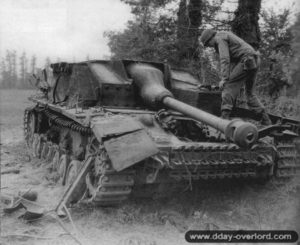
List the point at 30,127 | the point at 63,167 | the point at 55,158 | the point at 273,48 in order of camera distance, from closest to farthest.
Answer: the point at 63,167, the point at 55,158, the point at 30,127, the point at 273,48

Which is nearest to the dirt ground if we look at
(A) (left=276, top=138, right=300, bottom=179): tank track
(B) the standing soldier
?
(A) (left=276, top=138, right=300, bottom=179): tank track

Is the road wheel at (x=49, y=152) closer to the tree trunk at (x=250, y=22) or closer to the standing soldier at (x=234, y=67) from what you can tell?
the standing soldier at (x=234, y=67)

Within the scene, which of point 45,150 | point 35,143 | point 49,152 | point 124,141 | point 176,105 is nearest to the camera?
point 124,141

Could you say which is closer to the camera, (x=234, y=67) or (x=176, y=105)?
(x=176, y=105)

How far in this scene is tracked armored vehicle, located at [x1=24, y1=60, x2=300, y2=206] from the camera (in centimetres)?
542

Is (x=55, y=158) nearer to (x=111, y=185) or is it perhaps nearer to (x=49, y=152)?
(x=49, y=152)

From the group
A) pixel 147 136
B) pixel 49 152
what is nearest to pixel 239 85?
pixel 147 136

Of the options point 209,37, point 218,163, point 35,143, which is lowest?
point 35,143

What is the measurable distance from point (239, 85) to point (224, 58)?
0.59 meters

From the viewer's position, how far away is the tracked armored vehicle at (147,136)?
542 centimetres

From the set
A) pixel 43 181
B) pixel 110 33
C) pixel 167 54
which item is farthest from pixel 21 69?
pixel 43 181

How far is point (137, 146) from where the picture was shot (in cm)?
529

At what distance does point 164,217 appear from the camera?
611 centimetres

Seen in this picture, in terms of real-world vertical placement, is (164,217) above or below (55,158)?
above
